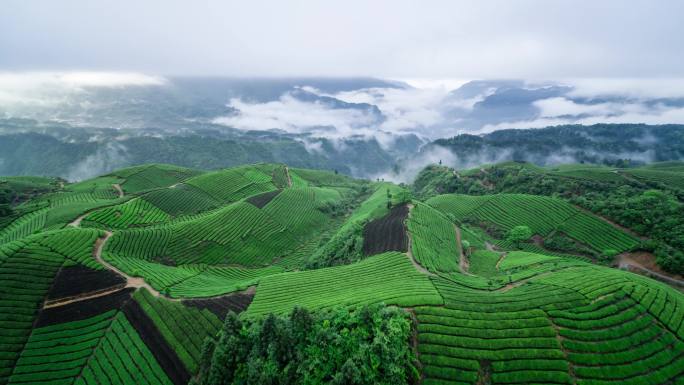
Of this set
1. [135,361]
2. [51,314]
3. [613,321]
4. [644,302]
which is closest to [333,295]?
[135,361]

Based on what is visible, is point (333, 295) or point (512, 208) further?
A: point (512, 208)

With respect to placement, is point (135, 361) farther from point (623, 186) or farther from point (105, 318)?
point (623, 186)

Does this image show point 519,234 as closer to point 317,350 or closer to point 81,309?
point 317,350

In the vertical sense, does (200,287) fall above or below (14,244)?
below

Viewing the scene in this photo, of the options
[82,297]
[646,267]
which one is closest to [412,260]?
[82,297]

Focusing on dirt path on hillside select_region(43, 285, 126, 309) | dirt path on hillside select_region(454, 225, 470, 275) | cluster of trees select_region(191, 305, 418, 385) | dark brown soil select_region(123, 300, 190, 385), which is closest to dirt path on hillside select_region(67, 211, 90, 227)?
dirt path on hillside select_region(43, 285, 126, 309)

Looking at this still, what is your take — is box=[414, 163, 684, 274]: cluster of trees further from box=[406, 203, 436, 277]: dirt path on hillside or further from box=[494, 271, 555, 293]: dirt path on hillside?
box=[406, 203, 436, 277]: dirt path on hillside
